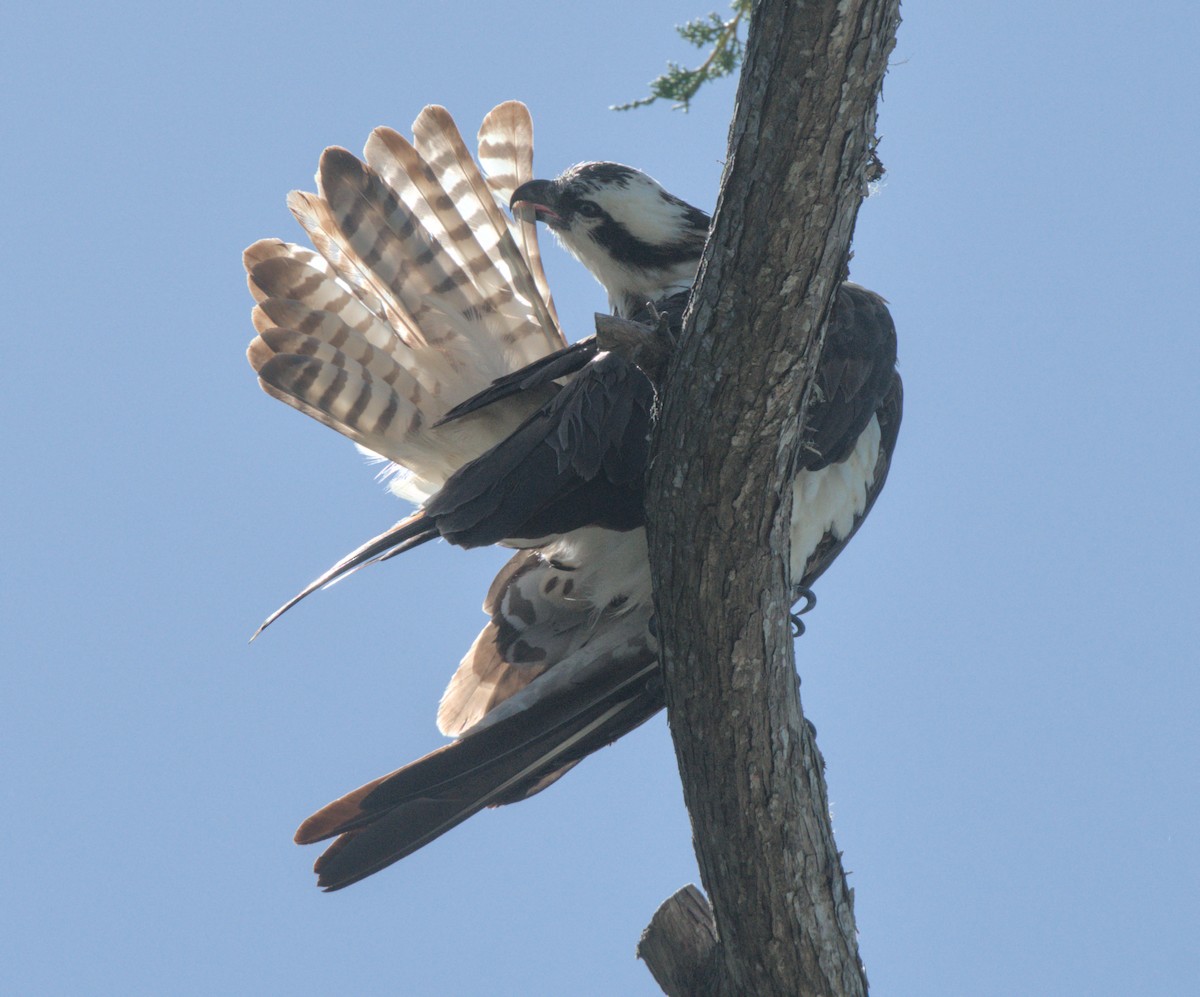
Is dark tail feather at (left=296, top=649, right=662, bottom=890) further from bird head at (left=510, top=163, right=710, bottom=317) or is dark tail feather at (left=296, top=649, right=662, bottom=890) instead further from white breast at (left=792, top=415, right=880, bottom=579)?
bird head at (left=510, top=163, right=710, bottom=317)

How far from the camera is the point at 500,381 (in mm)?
3354

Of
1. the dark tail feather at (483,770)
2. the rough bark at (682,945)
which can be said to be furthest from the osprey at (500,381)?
the rough bark at (682,945)

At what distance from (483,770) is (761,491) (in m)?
1.24

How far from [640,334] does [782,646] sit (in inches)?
28.0

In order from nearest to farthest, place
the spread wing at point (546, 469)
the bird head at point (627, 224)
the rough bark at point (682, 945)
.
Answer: the spread wing at point (546, 469), the rough bark at point (682, 945), the bird head at point (627, 224)

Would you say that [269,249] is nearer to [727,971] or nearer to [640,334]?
[640,334]

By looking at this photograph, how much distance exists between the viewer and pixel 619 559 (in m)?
3.76

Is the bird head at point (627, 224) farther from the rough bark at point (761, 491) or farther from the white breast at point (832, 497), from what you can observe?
the rough bark at point (761, 491)

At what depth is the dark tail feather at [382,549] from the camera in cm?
310

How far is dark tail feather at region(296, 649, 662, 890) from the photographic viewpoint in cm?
323

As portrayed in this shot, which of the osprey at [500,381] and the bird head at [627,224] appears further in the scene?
the bird head at [627,224]

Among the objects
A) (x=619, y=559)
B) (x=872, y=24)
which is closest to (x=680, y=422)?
(x=872, y=24)

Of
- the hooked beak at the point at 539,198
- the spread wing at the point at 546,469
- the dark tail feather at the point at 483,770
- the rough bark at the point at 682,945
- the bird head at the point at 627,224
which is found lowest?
the rough bark at the point at 682,945

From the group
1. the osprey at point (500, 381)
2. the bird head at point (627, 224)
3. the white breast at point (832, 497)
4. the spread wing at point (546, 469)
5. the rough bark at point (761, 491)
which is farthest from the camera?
the bird head at point (627, 224)
